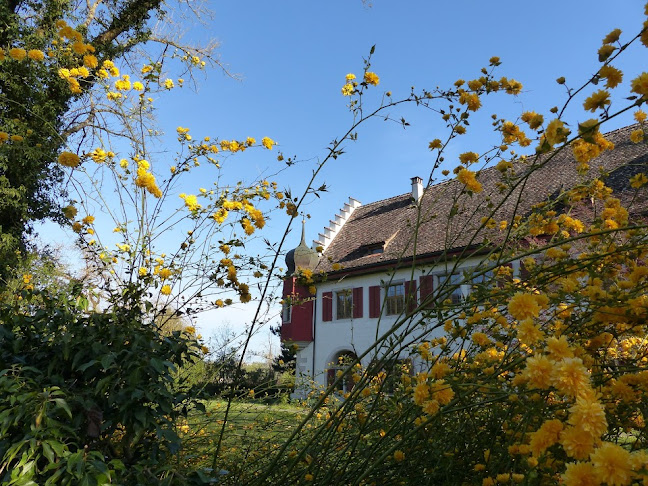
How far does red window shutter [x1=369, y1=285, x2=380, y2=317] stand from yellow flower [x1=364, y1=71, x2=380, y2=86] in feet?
43.3

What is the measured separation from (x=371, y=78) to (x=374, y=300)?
13.5 m

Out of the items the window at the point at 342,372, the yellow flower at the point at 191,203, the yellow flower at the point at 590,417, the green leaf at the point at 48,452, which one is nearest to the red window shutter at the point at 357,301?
the window at the point at 342,372

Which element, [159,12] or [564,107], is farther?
[159,12]

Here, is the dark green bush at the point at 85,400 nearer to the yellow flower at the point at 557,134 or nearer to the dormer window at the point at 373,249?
the yellow flower at the point at 557,134

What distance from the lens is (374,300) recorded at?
1549 cm

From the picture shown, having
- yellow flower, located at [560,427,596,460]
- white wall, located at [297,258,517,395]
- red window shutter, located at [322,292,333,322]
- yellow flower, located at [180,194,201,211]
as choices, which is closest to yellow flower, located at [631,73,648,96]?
yellow flower, located at [560,427,596,460]

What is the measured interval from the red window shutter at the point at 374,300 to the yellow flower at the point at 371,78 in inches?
520

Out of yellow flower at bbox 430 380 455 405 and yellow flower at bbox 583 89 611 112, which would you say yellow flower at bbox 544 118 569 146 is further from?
yellow flower at bbox 430 380 455 405

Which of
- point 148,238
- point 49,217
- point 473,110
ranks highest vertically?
point 49,217

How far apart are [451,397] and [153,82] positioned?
9.82 feet

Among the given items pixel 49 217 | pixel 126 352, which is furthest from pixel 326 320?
pixel 126 352

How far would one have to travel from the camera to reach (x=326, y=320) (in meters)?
16.8

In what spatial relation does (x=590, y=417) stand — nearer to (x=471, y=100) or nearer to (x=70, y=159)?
(x=471, y=100)

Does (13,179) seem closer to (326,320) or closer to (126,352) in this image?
(126,352)
